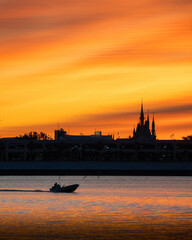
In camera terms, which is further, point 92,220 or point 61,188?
point 61,188

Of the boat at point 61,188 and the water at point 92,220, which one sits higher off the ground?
the boat at point 61,188

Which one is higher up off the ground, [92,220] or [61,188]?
[61,188]

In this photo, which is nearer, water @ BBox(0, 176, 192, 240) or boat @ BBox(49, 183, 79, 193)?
water @ BBox(0, 176, 192, 240)

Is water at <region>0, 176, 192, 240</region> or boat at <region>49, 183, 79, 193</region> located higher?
boat at <region>49, 183, 79, 193</region>

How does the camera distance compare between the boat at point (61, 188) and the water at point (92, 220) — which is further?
the boat at point (61, 188)

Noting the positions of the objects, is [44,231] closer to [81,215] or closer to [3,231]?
[3,231]

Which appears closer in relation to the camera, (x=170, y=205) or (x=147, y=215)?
(x=147, y=215)

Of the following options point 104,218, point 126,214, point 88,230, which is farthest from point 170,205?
point 88,230

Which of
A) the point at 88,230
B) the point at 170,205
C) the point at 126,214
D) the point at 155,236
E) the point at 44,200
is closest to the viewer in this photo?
the point at 155,236

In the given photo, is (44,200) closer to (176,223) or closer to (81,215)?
(81,215)

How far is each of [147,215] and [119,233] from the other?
20397 mm

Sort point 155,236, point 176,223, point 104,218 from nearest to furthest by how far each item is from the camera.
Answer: point 155,236 → point 176,223 → point 104,218

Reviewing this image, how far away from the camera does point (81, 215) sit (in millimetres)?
86000

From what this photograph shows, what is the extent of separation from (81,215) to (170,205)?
2600cm
